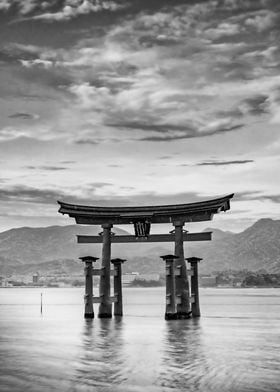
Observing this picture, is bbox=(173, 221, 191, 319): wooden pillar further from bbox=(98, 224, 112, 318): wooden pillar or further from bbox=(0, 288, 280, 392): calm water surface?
bbox=(98, 224, 112, 318): wooden pillar

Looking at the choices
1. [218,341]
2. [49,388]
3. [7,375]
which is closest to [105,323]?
[218,341]

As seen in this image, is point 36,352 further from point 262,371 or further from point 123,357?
point 262,371

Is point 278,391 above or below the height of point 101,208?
below

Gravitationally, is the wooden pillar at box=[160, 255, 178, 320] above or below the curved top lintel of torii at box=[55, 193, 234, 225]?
below

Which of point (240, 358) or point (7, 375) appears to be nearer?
point (7, 375)

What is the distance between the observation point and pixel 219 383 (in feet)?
48.2

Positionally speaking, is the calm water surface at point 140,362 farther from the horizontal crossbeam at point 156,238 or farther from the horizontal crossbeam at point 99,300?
the horizontal crossbeam at point 156,238

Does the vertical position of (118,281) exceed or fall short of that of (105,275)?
it falls short

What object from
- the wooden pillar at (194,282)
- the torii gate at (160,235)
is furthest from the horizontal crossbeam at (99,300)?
the wooden pillar at (194,282)

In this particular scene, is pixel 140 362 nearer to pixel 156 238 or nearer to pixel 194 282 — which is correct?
pixel 156 238

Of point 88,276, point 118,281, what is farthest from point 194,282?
point 88,276

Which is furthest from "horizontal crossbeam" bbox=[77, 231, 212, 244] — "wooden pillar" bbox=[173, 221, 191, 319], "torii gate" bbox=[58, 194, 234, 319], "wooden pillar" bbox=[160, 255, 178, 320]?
"wooden pillar" bbox=[160, 255, 178, 320]

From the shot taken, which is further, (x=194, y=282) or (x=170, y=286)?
(x=194, y=282)

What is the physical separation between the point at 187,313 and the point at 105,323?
444cm
